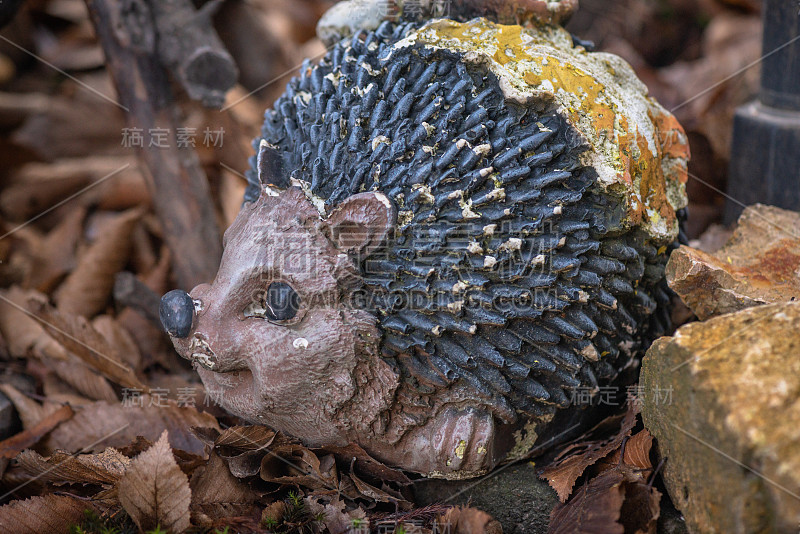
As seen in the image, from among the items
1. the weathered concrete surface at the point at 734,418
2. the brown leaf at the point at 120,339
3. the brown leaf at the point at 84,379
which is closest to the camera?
the weathered concrete surface at the point at 734,418

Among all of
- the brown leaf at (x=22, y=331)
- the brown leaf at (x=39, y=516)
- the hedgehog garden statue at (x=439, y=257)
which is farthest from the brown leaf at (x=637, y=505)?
the brown leaf at (x=22, y=331)

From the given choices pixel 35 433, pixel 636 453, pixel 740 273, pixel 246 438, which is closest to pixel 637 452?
pixel 636 453

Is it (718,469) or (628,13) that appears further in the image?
(628,13)

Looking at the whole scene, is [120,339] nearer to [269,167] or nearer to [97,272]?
[97,272]

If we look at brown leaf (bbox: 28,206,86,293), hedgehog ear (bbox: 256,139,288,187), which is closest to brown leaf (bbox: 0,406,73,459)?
brown leaf (bbox: 28,206,86,293)

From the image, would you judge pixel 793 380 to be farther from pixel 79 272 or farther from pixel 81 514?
pixel 79 272

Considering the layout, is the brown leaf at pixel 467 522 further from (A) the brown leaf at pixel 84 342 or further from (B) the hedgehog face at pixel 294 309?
(A) the brown leaf at pixel 84 342

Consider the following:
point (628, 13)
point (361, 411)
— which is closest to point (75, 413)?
point (361, 411)
